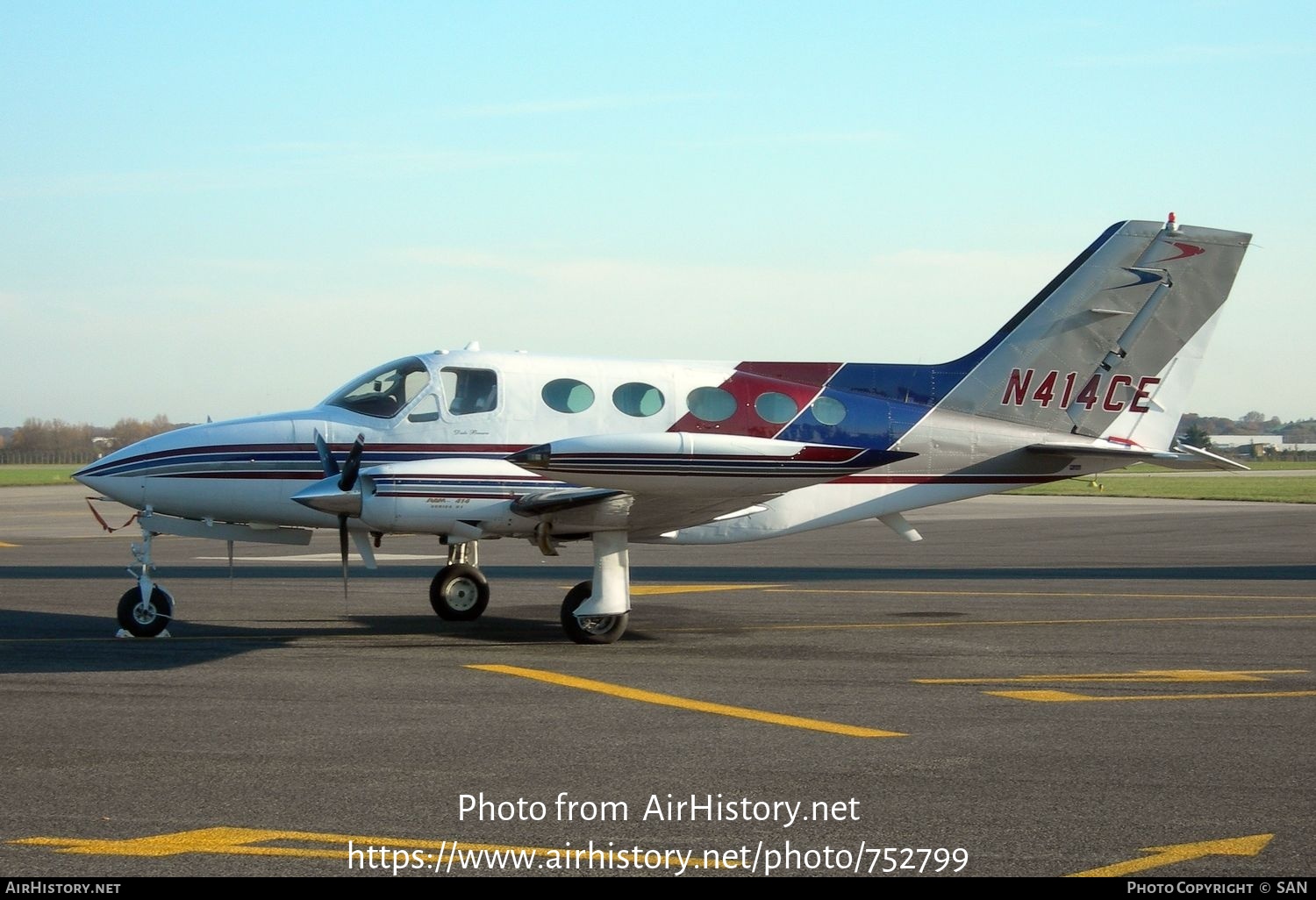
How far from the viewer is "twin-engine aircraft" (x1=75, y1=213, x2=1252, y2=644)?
1389 centimetres

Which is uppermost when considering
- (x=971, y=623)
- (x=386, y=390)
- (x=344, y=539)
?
(x=386, y=390)

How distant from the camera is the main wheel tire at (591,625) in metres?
14.5

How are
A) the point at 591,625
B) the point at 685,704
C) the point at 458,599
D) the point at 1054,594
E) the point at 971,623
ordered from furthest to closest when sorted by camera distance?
1. the point at 1054,594
2. the point at 458,599
3. the point at 971,623
4. the point at 591,625
5. the point at 685,704

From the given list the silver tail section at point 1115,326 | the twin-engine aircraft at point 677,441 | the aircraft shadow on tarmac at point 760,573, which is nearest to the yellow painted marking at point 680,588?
the aircraft shadow on tarmac at point 760,573

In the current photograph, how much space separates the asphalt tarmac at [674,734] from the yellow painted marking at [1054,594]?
0.13 metres

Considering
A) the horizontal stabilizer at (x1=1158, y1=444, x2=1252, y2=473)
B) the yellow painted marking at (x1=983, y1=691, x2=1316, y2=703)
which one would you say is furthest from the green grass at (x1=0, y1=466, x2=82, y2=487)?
the yellow painted marking at (x1=983, y1=691, x2=1316, y2=703)

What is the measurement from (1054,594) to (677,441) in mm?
9181

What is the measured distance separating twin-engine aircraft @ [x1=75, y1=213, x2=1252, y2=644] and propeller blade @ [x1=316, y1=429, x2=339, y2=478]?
33 millimetres

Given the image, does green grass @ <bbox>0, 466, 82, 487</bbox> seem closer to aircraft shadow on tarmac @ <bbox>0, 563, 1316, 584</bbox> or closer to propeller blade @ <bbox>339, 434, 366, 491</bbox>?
aircraft shadow on tarmac @ <bbox>0, 563, 1316, 584</bbox>

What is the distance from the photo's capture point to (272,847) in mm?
6562

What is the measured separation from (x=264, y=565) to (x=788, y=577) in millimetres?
10007

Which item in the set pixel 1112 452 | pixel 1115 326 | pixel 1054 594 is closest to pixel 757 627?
pixel 1112 452

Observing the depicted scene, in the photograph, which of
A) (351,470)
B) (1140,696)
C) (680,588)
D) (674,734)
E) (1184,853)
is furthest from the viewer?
(680,588)

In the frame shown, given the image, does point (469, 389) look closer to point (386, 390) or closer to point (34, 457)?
point (386, 390)
